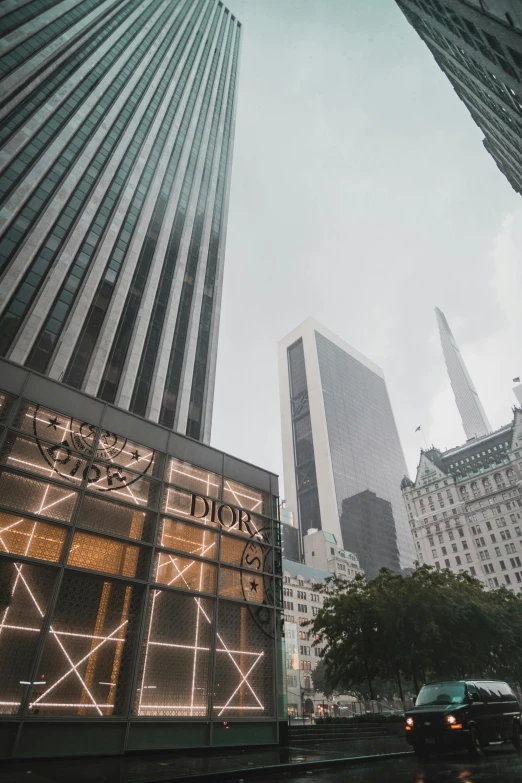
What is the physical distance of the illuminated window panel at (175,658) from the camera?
11.7 m

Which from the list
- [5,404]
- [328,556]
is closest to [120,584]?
[5,404]

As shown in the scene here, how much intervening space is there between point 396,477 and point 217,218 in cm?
15685

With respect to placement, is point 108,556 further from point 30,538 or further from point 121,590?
point 30,538

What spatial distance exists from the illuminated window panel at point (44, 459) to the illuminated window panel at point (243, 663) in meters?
6.63

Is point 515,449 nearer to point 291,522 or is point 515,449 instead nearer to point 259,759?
point 291,522

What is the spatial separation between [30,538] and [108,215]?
39122 millimetres

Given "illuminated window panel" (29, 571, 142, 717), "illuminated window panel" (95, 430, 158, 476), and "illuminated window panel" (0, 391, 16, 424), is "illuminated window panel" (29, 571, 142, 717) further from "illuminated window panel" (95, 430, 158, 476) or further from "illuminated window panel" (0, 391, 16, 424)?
"illuminated window panel" (0, 391, 16, 424)

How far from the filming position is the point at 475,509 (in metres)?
101

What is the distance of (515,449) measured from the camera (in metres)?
102

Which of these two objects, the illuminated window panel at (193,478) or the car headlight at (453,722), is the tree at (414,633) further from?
the illuminated window panel at (193,478)

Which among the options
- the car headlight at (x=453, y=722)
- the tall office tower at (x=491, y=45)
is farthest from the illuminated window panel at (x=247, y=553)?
the tall office tower at (x=491, y=45)

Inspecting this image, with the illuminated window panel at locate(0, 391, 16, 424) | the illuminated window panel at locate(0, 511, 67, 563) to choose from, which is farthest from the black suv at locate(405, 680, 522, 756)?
the illuminated window panel at locate(0, 391, 16, 424)

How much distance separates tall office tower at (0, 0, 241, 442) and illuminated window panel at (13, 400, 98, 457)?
17808mm

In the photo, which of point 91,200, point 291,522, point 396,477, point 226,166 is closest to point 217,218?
point 226,166
